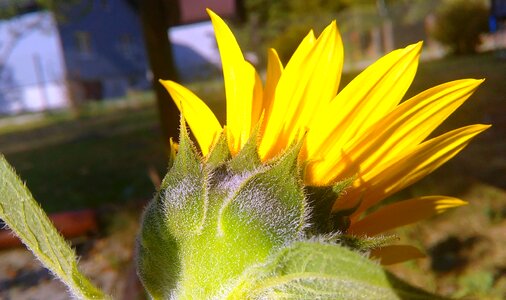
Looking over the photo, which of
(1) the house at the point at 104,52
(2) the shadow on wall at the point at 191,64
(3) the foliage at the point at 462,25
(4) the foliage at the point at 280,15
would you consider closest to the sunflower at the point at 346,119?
(3) the foliage at the point at 462,25

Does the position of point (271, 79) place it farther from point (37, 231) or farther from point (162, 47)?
point (162, 47)

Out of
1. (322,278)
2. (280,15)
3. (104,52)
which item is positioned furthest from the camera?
(104,52)

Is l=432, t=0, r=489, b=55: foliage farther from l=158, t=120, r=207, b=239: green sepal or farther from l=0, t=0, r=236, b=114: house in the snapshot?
l=158, t=120, r=207, b=239: green sepal

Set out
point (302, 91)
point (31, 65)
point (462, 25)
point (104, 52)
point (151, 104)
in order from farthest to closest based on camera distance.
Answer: point (104, 52)
point (31, 65)
point (151, 104)
point (462, 25)
point (302, 91)

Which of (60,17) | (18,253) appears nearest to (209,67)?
(60,17)

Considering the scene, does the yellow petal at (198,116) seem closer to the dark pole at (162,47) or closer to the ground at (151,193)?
the ground at (151,193)

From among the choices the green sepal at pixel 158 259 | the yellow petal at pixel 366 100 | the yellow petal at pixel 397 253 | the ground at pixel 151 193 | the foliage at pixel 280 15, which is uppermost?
the yellow petal at pixel 366 100

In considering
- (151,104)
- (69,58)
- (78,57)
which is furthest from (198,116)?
(78,57)
